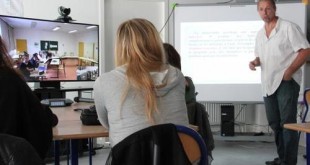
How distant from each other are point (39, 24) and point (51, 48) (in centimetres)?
25

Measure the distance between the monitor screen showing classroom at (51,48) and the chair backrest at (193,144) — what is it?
2.21 meters

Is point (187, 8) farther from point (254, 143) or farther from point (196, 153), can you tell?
point (196, 153)

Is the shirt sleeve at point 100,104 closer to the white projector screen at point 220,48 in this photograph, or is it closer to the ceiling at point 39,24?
the ceiling at point 39,24

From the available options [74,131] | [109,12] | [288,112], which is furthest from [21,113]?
[109,12]

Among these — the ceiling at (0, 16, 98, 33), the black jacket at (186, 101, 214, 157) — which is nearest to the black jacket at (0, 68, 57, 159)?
the black jacket at (186, 101, 214, 157)

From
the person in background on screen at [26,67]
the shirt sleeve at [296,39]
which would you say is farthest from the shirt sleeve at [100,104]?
the shirt sleeve at [296,39]

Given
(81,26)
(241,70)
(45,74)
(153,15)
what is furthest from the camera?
(153,15)

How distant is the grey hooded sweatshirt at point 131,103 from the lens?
56.7 inches

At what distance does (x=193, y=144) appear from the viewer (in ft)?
4.57

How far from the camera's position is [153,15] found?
4789 millimetres

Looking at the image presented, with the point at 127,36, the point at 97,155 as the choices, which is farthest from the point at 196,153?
the point at 97,155

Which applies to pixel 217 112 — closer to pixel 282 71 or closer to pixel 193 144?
pixel 282 71

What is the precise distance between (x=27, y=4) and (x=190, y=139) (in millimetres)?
3309

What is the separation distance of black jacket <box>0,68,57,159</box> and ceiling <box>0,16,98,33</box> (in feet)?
6.40
